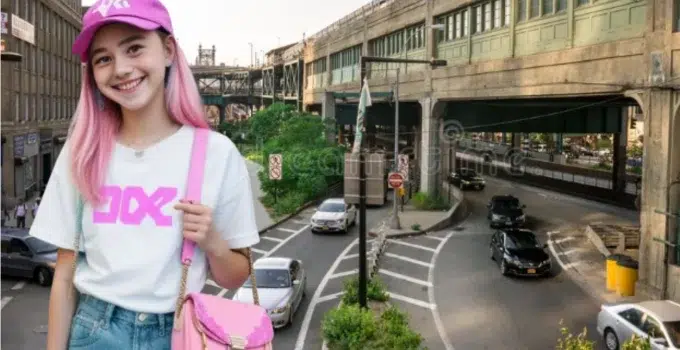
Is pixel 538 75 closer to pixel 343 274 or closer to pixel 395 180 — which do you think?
pixel 395 180

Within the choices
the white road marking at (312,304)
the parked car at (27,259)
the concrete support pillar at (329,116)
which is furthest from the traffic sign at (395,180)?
the concrete support pillar at (329,116)

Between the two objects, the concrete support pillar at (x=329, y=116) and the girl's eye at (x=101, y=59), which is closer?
the girl's eye at (x=101, y=59)

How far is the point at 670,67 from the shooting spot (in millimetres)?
19109

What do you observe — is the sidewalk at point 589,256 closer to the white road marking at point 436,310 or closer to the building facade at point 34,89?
the white road marking at point 436,310

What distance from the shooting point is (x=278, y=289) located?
59.8 feet

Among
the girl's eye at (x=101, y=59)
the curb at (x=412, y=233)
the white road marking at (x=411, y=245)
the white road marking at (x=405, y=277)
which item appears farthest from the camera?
the white road marking at (x=411, y=245)

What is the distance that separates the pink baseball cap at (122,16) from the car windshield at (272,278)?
52.2 ft

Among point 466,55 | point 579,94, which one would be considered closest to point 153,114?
point 579,94

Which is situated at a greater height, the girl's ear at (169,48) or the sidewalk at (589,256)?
the girl's ear at (169,48)

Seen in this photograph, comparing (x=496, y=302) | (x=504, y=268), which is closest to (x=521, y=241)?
(x=504, y=268)

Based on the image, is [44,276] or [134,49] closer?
[134,49]

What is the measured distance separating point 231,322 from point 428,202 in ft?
125

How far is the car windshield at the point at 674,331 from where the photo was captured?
1430 cm

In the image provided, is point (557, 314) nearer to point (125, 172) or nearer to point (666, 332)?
point (666, 332)
